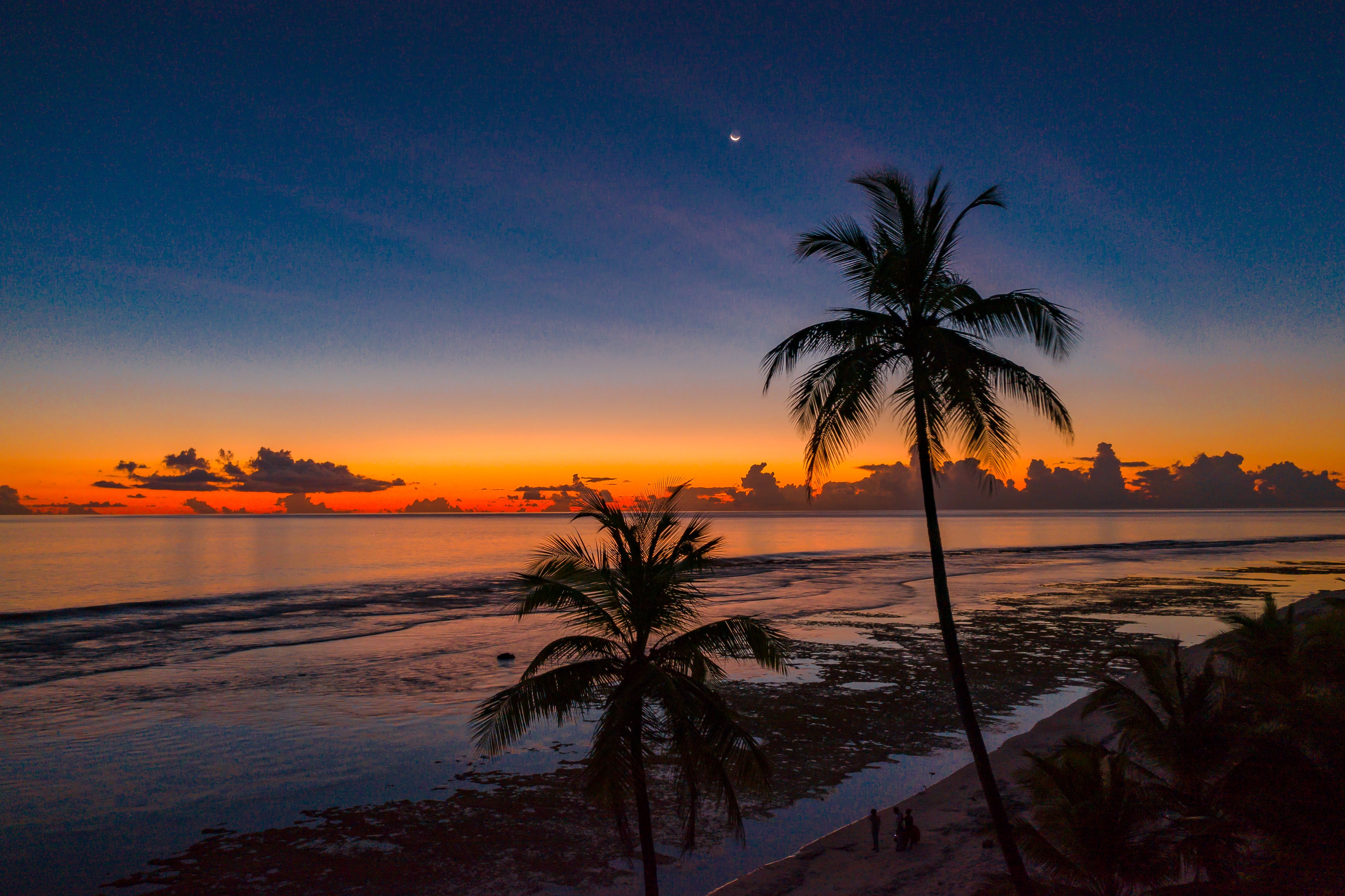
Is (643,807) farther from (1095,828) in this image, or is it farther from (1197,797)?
(1197,797)

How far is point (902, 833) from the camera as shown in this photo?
15.6 m

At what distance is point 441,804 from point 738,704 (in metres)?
12.8

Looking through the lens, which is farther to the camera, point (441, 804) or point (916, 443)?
point (441, 804)

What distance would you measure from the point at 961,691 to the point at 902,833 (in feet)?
19.5

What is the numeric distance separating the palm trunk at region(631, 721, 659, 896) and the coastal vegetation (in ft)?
18.7

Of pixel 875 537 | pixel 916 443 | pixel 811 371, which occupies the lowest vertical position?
pixel 875 537

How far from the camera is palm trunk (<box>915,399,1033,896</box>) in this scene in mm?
10914

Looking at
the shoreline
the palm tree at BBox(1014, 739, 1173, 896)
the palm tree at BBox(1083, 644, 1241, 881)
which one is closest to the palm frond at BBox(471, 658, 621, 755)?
the palm tree at BBox(1014, 739, 1173, 896)

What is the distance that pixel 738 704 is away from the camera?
28.7 m

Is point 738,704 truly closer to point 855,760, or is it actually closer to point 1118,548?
point 855,760

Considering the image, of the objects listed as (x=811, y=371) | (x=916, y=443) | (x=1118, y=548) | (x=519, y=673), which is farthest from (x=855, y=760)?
(x=1118, y=548)

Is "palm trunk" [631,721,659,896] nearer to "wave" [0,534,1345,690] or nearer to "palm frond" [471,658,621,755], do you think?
"palm frond" [471,658,621,755]

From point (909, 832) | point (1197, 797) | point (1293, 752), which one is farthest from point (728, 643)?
point (1293, 752)

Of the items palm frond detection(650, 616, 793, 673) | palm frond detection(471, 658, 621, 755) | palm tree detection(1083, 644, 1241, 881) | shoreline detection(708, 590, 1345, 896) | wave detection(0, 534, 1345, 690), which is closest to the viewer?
palm frond detection(471, 658, 621, 755)
